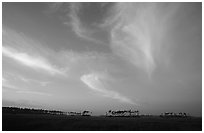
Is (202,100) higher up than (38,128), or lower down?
higher up

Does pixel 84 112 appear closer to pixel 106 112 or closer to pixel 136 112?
pixel 106 112

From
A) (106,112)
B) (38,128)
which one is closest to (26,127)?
(38,128)

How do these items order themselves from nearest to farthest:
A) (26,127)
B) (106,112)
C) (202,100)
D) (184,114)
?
(202,100)
(26,127)
(106,112)
(184,114)

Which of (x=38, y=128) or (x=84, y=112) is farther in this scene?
(x=84, y=112)

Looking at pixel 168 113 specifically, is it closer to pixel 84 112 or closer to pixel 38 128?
pixel 84 112

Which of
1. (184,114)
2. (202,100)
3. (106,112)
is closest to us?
(202,100)

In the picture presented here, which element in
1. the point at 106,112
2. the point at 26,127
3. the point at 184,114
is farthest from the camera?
the point at 184,114

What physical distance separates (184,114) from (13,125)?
249 ft

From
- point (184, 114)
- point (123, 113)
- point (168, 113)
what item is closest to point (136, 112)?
point (123, 113)

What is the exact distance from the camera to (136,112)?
8269cm

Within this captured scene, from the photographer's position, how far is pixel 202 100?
24.6 metres

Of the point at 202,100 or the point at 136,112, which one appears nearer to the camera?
the point at 202,100

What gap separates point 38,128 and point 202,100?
70.4ft

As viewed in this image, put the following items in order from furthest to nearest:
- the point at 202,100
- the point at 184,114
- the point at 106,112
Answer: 1. the point at 184,114
2. the point at 106,112
3. the point at 202,100
